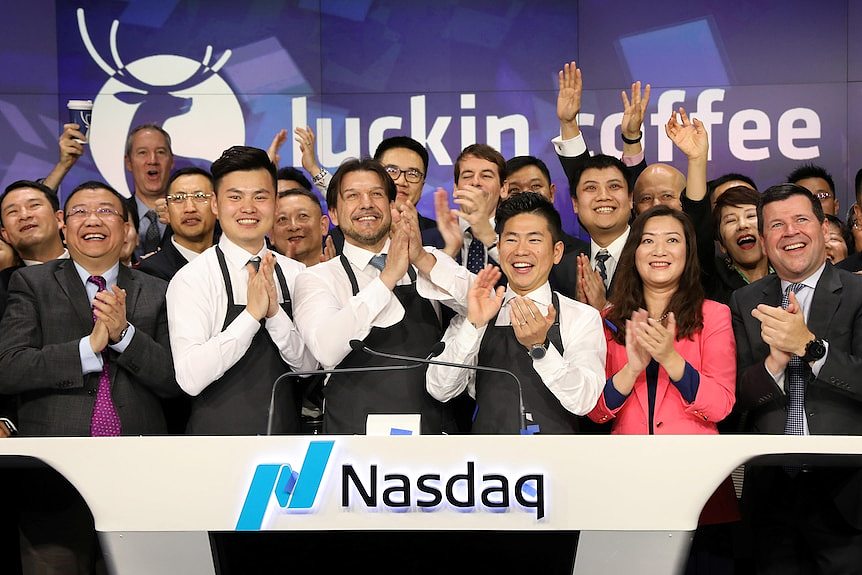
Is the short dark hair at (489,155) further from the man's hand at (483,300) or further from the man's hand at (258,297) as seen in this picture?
the man's hand at (258,297)

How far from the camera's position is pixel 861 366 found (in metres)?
3.08

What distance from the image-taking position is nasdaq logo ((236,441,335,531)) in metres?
2.20

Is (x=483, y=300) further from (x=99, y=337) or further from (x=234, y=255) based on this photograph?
(x=99, y=337)

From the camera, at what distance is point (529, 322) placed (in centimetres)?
304

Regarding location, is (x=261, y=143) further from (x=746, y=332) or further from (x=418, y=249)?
(x=746, y=332)

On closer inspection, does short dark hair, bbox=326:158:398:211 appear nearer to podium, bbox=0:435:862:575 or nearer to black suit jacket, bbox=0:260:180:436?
black suit jacket, bbox=0:260:180:436

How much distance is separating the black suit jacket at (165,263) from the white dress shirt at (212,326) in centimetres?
53

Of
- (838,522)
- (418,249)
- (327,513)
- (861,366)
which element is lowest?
(838,522)

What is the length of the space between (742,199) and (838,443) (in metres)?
2.09

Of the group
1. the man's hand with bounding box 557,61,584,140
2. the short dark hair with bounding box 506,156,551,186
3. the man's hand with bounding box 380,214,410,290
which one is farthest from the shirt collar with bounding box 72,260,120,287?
the man's hand with bounding box 557,61,584,140

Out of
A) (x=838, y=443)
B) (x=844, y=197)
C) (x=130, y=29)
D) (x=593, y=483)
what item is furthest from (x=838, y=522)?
(x=130, y=29)

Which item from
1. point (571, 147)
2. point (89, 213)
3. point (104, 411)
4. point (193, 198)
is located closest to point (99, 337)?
point (104, 411)

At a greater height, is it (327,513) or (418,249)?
(418,249)

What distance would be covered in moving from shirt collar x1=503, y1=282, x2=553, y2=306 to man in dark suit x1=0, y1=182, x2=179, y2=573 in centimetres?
117
